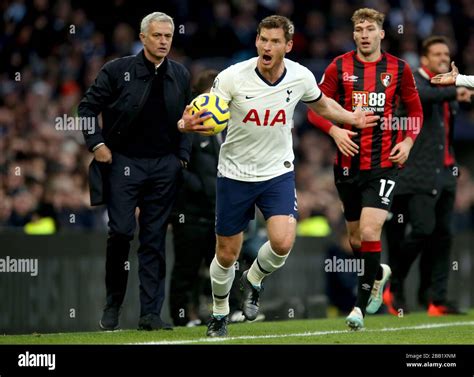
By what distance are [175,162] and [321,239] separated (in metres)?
5.82

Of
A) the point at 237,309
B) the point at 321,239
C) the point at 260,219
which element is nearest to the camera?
the point at 237,309

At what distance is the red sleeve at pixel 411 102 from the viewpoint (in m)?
10.8

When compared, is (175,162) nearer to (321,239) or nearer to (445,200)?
(445,200)

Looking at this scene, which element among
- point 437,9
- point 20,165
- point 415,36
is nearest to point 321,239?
point 20,165

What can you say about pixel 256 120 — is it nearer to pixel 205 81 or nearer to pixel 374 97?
pixel 374 97

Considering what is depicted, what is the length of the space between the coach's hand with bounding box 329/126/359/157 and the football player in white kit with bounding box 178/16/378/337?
2.07ft

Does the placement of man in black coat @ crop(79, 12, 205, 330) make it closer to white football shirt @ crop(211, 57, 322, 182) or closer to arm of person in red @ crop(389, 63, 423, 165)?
white football shirt @ crop(211, 57, 322, 182)

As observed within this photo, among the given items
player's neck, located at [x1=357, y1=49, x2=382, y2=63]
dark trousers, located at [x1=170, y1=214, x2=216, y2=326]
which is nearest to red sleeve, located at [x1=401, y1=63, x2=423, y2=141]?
player's neck, located at [x1=357, y1=49, x2=382, y2=63]

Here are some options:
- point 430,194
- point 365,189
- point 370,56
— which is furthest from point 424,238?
point 370,56

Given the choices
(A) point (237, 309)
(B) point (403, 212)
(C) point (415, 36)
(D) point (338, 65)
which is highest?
(C) point (415, 36)

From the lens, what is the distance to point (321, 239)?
53.9ft

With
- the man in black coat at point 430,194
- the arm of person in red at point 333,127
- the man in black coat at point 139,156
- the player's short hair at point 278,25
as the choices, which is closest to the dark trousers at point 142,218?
the man in black coat at point 139,156

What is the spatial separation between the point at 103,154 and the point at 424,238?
403 centimetres

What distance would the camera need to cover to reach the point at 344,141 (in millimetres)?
10453
